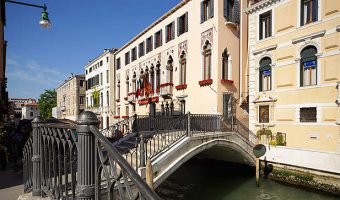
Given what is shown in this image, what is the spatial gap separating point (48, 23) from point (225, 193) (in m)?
10.4

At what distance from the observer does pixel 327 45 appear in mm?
11312

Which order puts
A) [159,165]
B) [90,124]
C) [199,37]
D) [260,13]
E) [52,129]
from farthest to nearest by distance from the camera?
[199,37], [260,13], [159,165], [52,129], [90,124]

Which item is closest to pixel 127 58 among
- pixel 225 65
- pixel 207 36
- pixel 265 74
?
pixel 207 36

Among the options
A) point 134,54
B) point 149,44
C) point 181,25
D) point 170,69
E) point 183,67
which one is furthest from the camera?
point 134,54

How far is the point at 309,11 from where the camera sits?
1228 cm

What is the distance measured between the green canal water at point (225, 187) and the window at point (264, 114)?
3183 millimetres

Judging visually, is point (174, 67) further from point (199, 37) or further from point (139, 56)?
point (139, 56)

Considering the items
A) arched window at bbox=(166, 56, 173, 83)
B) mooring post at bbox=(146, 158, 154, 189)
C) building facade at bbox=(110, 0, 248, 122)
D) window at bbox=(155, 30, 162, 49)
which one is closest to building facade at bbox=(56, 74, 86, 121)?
building facade at bbox=(110, 0, 248, 122)

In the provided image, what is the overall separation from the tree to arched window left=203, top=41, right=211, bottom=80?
62.8 m

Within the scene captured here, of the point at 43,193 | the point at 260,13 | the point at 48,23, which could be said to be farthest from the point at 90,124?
the point at 260,13

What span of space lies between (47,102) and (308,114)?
239 feet

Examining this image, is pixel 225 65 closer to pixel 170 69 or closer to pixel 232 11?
pixel 232 11

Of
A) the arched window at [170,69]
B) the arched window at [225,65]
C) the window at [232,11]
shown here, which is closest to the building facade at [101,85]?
the arched window at [170,69]

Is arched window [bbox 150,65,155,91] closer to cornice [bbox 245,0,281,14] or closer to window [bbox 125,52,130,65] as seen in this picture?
window [bbox 125,52,130,65]
